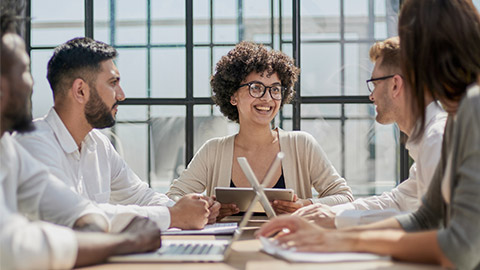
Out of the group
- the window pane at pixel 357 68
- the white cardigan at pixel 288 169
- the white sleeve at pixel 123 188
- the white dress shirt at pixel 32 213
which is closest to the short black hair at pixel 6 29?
the white dress shirt at pixel 32 213

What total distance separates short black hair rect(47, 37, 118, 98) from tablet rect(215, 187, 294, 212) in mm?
974

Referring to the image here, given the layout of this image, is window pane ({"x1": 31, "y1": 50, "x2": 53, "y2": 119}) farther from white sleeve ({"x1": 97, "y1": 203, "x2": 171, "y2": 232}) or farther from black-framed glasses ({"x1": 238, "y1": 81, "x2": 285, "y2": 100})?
white sleeve ({"x1": 97, "y1": 203, "x2": 171, "y2": 232})

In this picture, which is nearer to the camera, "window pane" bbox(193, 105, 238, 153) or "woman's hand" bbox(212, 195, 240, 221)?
"woman's hand" bbox(212, 195, 240, 221)

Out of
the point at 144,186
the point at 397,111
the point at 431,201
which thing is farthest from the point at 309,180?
the point at 431,201

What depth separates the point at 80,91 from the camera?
9.17ft

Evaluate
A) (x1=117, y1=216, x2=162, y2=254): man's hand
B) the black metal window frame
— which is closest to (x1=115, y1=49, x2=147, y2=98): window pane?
the black metal window frame

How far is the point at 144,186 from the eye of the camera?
3.13 meters

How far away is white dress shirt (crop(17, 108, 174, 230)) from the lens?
90.8 inches

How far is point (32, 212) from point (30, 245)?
491mm

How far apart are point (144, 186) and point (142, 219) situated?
4.40 feet

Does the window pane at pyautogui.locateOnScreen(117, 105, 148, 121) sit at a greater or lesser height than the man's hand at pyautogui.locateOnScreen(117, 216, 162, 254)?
greater

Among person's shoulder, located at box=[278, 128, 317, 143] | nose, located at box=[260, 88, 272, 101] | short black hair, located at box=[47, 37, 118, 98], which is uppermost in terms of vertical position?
short black hair, located at box=[47, 37, 118, 98]

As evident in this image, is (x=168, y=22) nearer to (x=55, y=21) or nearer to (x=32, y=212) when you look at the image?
(x=55, y=21)

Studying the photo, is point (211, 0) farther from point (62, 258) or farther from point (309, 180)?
point (62, 258)
